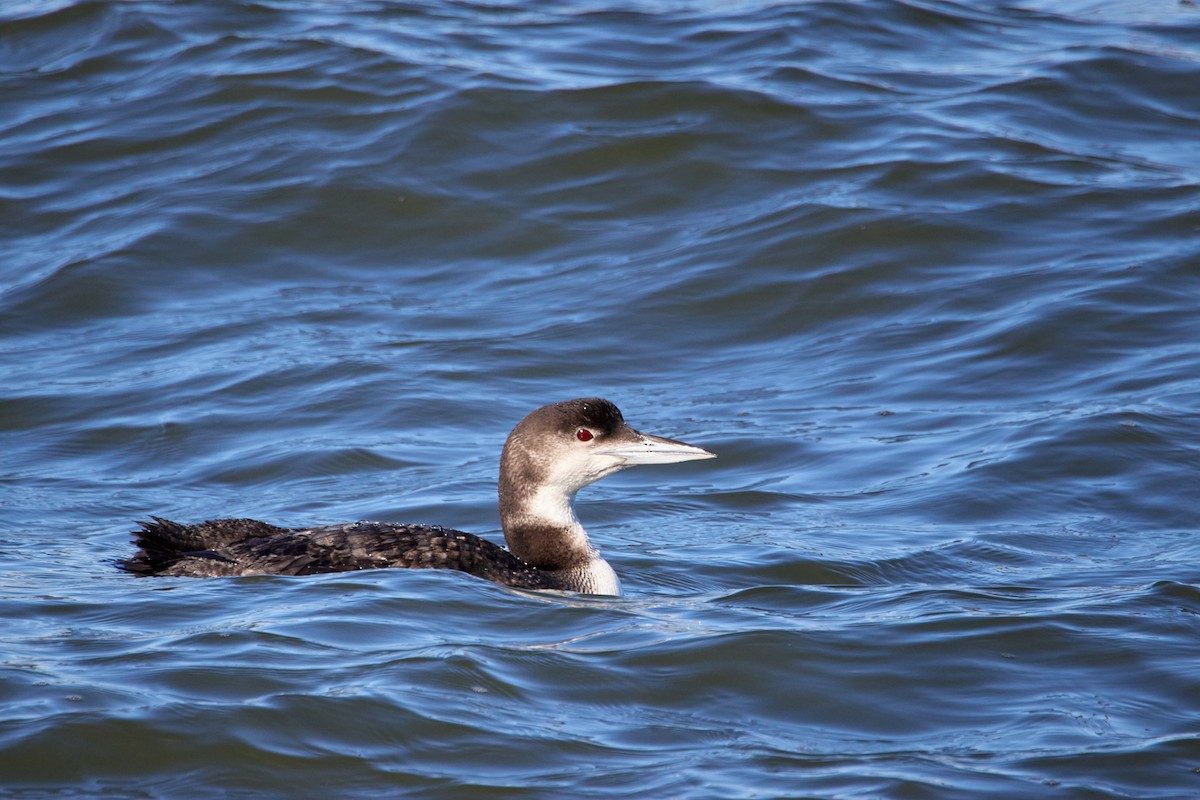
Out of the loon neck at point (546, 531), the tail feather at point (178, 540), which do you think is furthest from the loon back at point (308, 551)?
the loon neck at point (546, 531)

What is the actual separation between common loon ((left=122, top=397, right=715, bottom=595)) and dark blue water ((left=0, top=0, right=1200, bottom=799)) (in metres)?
0.14

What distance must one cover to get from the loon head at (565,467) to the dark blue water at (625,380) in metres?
0.40

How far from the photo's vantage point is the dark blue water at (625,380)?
4250 mm

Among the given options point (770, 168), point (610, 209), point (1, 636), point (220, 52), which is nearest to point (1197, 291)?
point (770, 168)

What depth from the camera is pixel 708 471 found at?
752 centimetres

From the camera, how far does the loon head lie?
227 inches

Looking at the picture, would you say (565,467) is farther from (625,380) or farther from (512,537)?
(625,380)

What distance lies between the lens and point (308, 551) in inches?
210

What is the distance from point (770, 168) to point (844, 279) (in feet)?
5.15

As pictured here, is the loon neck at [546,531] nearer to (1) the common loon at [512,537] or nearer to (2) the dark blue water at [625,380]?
(1) the common loon at [512,537]

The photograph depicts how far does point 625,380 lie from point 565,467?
8.88 ft

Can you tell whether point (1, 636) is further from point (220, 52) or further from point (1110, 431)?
point (220, 52)

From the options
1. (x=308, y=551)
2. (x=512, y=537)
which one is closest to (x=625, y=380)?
A: (x=512, y=537)

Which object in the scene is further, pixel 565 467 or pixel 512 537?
pixel 512 537
